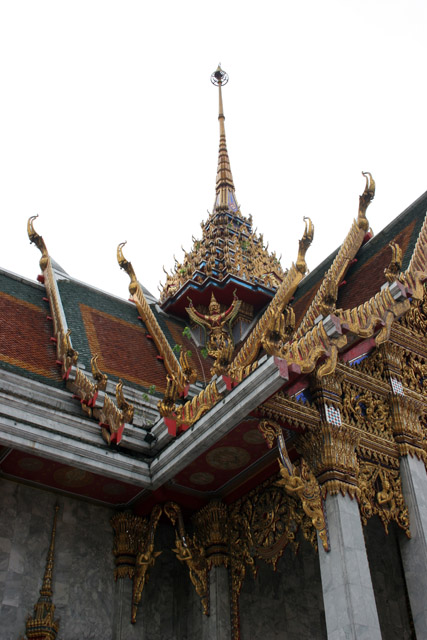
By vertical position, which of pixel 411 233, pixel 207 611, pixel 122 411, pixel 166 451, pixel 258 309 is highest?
pixel 258 309

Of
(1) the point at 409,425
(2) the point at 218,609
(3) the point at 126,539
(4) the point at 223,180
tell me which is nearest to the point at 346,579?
(2) the point at 218,609

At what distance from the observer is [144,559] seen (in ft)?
31.9

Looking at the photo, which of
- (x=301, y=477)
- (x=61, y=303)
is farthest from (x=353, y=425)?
(x=61, y=303)

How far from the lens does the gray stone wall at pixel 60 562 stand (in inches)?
349

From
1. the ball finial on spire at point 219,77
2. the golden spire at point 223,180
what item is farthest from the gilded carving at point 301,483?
the ball finial on spire at point 219,77

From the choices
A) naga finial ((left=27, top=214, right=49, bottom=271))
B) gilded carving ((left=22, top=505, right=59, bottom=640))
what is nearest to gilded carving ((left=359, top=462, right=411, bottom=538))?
gilded carving ((left=22, top=505, right=59, bottom=640))

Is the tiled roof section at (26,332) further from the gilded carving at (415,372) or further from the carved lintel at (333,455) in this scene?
the gilded carving at (415,372)

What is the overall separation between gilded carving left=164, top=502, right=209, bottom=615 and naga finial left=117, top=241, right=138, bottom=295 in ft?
20.2

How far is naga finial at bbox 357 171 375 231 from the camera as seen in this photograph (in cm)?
1355

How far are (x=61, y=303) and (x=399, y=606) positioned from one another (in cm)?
741

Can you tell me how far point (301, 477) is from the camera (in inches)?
334

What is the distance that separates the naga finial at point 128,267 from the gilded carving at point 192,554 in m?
6.15

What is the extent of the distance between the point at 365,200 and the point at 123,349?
511 cm

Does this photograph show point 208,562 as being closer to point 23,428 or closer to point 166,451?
point 166,451
